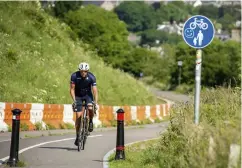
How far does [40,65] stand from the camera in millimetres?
30734

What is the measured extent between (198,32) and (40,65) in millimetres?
19650

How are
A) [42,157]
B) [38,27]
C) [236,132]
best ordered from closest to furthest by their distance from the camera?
[236,132] → [42,157] → [38,27]

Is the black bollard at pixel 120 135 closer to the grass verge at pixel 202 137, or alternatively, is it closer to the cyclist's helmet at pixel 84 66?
the grass verge at pixel 202 137

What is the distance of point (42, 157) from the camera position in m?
13.3

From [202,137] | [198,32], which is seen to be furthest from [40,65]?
[202,137]

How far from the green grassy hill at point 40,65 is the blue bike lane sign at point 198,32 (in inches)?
501

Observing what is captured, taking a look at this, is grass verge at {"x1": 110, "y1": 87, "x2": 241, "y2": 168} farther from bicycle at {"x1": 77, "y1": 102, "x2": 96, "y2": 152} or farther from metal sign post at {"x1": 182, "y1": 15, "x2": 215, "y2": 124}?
bicycle at {"x1": 77, "y1": 102, "x2": 96, "y2": 152}

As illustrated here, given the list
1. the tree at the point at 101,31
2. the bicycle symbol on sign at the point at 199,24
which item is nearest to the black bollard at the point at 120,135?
the bicycle symbol on sign at the point at 199,24

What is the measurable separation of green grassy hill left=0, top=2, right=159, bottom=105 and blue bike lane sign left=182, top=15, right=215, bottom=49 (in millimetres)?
12727

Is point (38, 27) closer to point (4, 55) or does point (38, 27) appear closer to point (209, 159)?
point (4, 55)

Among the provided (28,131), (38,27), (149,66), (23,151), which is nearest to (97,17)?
(149,66)

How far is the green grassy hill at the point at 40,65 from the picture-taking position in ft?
88.0

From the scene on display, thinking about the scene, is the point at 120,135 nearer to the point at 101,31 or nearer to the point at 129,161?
the point at 129,161

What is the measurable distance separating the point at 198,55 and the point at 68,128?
1321 centimetres
